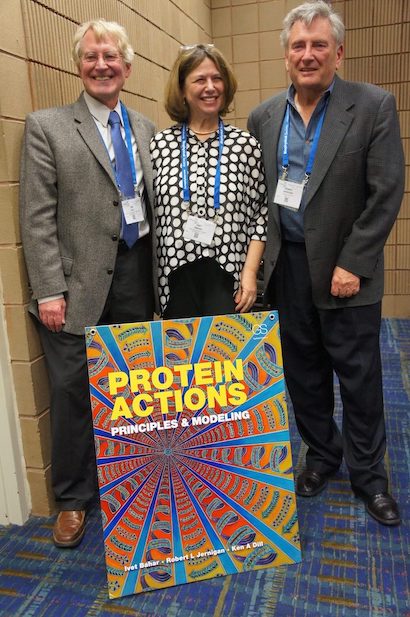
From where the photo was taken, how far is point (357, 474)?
1971mm

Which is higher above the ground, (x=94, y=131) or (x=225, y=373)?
(x=94, y=131)

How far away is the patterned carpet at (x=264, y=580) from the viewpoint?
1.54 meters

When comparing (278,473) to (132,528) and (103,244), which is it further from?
(103,244)

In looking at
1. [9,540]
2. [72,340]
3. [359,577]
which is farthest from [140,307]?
[359,577]

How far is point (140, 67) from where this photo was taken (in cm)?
283

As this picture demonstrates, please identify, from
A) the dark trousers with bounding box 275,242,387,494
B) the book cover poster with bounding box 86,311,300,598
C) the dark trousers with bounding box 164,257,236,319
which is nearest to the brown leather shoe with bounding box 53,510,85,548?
the book cover poster with bounding box 86,311,300,598

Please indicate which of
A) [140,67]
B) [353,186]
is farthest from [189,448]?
[140,67]

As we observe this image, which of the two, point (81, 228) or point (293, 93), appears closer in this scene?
point (81, 228)

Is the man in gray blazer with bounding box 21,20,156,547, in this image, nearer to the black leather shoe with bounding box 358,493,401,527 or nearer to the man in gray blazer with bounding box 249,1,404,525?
the man in gray blazer with bounding box 249,1,404,525

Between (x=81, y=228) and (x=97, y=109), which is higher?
(x=97, y=109)

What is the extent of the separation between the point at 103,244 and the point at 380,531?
4.42ft

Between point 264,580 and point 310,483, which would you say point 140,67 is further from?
point 264,580

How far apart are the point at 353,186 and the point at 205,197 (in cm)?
48

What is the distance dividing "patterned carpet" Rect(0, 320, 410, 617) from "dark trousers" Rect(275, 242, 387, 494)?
202 mm
